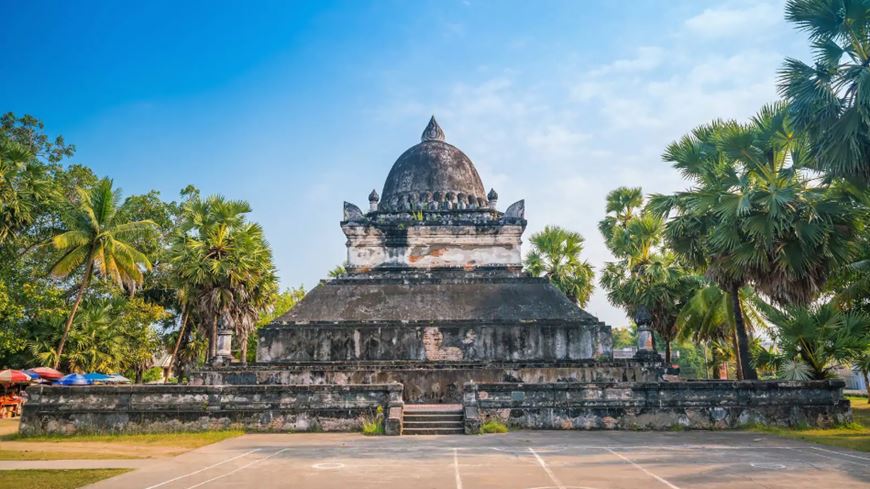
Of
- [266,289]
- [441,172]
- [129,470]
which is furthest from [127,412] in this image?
[441,172]

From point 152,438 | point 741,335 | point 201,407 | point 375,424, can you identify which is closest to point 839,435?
point 741,335

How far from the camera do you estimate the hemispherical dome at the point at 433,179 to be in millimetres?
29422

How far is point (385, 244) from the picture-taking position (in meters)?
26.5

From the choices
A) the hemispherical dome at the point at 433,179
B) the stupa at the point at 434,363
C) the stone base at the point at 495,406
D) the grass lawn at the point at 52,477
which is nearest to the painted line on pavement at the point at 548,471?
the stupa at the point at 434,363

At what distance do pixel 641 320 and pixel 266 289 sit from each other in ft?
56.8

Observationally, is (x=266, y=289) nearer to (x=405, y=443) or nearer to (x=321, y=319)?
(x=321, y=319)

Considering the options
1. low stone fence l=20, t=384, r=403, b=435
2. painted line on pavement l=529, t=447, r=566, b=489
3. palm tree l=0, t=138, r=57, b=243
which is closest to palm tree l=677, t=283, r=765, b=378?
low stone fence l=20, t=384, r=403, b=435

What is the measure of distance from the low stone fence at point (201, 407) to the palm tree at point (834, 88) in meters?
11.2

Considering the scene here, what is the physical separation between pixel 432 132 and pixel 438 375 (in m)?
16.7

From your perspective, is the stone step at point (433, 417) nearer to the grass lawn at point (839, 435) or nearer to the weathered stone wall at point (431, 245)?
the grass lawn at point (839, 435)

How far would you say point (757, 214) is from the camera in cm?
1534

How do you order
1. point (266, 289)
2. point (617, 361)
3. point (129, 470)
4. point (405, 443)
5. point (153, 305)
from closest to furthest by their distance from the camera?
point (129, 470) → point (405, 443) → point (617, 361) → point (266, 289) → point (153, 305)

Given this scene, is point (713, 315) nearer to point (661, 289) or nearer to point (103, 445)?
point (661, 289)

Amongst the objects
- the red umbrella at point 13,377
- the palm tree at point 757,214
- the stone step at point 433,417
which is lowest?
the stone step at point 433,417
